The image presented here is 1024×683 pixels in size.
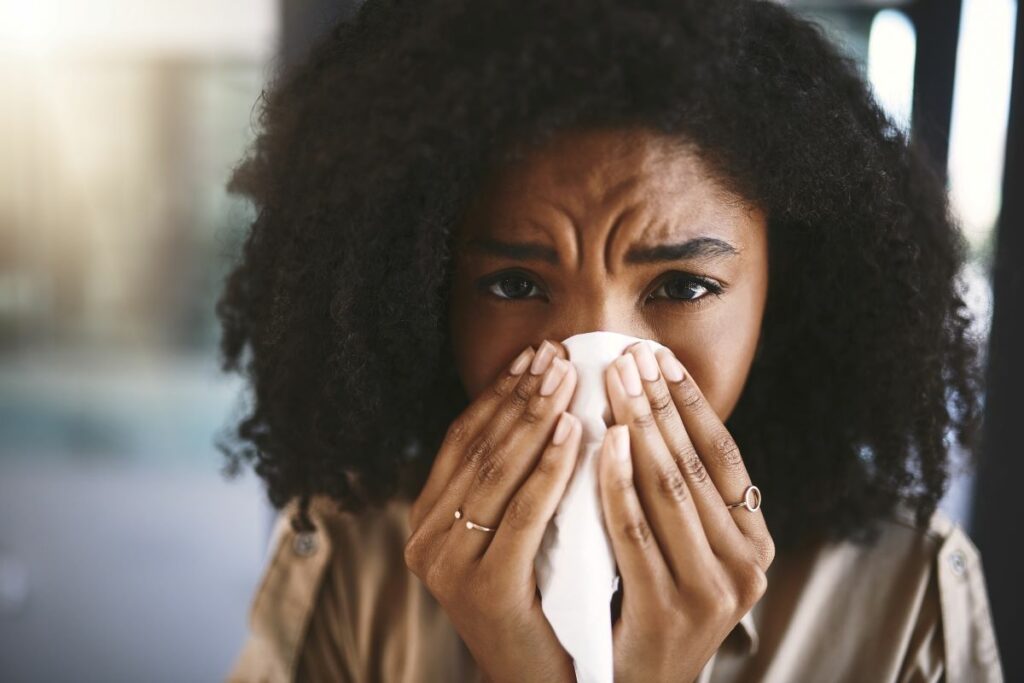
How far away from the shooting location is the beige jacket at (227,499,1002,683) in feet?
4.00

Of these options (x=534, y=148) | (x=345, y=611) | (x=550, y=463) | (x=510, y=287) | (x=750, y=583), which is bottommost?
(x=345, y=611)

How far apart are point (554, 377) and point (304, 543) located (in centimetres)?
66

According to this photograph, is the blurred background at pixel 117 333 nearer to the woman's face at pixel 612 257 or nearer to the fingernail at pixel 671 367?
the woman's face at pixel 612 257

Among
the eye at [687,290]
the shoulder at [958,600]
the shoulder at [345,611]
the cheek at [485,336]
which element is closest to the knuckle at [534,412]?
the cheek at [485,336]

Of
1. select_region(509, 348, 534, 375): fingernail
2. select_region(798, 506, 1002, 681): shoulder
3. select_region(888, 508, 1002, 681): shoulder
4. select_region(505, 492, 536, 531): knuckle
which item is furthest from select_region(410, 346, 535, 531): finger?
select_region(888, 508, 1002, 681): shoulder

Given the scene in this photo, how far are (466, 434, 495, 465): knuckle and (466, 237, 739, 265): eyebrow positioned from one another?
22 cm

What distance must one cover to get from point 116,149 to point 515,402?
2.16m

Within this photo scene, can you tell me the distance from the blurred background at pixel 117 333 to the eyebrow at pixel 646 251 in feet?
5.24

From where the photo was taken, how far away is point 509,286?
Answer: 107 centimetres

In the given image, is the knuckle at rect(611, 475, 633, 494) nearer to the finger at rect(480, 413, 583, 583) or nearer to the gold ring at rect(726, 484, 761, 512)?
the finger at rect(480, 413, 583, 583)

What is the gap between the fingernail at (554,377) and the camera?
94cm

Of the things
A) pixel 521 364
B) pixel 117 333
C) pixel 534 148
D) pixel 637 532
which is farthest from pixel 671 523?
pixel 117 333

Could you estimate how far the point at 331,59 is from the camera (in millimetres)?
1112

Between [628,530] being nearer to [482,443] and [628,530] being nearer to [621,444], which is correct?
[621,444]
